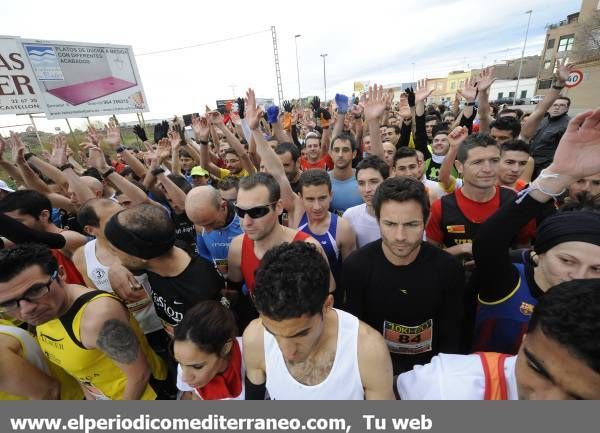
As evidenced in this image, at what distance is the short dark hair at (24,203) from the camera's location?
9.14 feet

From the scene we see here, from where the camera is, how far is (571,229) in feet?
4.90

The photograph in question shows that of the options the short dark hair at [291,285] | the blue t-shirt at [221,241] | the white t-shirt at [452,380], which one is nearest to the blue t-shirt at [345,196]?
the blue t-shirt at [221,241]

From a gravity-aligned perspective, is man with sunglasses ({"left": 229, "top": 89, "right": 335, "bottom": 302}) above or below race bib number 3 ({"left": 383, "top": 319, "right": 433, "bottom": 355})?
above

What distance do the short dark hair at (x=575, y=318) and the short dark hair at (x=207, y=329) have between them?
1.52 metres

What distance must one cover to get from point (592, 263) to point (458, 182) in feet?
8.55

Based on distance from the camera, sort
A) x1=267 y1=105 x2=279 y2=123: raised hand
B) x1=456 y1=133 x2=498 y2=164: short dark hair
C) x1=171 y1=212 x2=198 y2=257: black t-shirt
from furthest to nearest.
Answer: x1=267 y1=105 x2=279 y2=123: raised hand, x1=171 y1=212 x2=198 y2=257: black t-shirt, x1=456 y1=133 x2=498 y2=164: short dark hair

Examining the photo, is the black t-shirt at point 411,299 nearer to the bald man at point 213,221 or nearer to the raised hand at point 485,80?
the bald man at point 213,221

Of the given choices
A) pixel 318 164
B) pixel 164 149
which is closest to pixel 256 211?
pixel 318 164

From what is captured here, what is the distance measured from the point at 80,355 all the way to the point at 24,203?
201cm

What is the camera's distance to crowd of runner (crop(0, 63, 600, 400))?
127 cm

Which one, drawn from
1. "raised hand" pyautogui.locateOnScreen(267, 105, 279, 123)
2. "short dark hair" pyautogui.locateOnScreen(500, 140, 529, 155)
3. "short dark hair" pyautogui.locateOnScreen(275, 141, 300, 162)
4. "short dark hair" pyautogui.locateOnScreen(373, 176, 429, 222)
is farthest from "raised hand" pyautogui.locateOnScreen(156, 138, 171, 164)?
"short dark hair" pyautogui.locateOnScreen(500, 140, 529, 155)

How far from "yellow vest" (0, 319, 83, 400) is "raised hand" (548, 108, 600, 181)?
3.58 meters

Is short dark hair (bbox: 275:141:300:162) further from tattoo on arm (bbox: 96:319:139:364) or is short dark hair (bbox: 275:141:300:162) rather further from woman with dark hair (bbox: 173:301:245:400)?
tattoo on arm (bbox: 96:319:139:364)

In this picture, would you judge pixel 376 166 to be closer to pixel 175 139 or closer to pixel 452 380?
pixel 452 380
